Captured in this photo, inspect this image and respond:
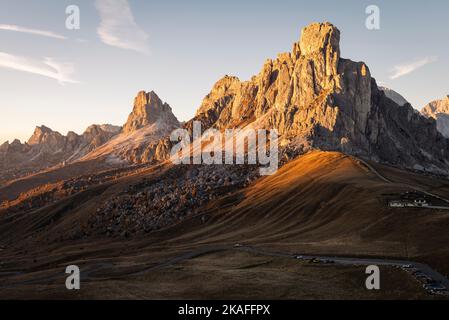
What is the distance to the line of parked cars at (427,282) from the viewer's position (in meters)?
51.4

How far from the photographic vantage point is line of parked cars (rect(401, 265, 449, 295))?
51.4m

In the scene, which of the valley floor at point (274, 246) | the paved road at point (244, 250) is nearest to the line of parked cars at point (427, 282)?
the paved road at point (244, 250)

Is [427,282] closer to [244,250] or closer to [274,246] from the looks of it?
[274,246]

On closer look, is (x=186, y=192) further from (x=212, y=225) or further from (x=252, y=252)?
(x=252, y=252)

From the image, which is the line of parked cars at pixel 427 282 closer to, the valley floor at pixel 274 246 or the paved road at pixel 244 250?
the paved road at pixel 244 250

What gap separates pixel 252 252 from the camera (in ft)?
306

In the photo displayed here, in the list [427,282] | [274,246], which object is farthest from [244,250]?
[427,282]

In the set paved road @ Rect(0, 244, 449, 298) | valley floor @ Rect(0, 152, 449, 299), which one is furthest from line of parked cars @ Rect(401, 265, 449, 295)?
valley floor @ Rect(0, 152, 449, 299)

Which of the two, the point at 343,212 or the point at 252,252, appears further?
the point at 343,212

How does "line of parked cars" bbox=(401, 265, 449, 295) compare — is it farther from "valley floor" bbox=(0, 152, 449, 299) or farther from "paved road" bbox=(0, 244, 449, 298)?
"valley floor" bbox=(0, 152, 449, 299)

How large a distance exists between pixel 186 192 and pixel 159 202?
13462 millimetres

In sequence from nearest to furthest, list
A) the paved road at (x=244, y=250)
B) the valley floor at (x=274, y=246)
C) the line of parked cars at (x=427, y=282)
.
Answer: the line of parked cars at (x=427, y=282)
the valley floor at (x=274, y=246)
the paved road at (x=244, y=250)
